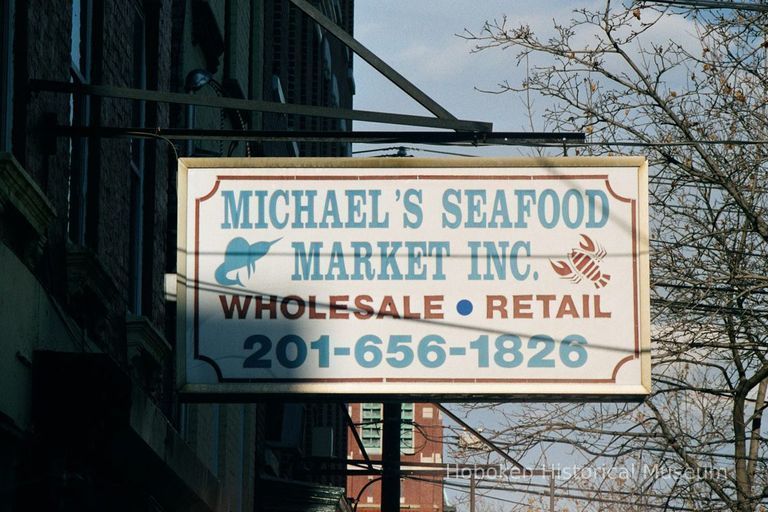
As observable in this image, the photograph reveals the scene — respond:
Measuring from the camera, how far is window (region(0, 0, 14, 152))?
7742mm

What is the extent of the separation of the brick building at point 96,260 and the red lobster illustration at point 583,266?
9.20 feet

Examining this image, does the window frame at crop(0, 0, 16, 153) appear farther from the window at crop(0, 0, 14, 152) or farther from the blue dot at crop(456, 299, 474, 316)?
the blue dot at crop(456, 299, 474, 316)

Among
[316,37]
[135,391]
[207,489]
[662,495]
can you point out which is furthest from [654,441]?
[316,37]

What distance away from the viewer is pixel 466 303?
29.3ft

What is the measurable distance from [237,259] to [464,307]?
147cm

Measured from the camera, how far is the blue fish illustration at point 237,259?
8.90 metres

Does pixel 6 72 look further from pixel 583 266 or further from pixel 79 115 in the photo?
pixel 583 266

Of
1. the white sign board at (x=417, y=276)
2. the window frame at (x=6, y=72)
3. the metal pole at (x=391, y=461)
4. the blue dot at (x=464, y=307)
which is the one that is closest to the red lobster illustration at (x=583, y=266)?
the white sign board at (x=417, y=276)

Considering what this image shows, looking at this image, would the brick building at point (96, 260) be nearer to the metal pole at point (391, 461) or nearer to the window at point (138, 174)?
the window at point (138, 174)

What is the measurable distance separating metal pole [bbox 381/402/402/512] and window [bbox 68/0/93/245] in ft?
14.8

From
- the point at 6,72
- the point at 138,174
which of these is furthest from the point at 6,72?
the point at 138,174

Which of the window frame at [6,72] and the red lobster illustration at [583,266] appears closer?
the window frame at [6,72]

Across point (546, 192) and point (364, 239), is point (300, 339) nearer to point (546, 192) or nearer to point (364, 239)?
point (364, 239)

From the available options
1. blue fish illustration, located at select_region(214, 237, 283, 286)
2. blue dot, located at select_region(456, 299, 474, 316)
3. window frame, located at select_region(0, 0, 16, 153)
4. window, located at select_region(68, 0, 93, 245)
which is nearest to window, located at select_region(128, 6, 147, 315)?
window, located at select_region(68, 0, 93, 245)
